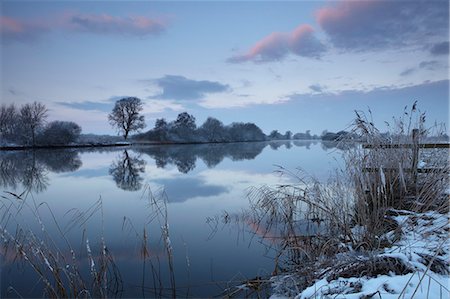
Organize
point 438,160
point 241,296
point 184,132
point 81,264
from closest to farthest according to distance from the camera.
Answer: point 241,296
point 81,264
point 438,160
point 184,132

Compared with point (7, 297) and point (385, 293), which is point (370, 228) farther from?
point (7, 297)

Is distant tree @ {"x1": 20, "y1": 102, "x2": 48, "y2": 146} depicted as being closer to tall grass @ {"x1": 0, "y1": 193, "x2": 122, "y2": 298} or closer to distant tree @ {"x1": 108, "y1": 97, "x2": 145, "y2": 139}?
distant tree @ {"x1": 108, "y1": 97, "x2": 145, "y2": 139}

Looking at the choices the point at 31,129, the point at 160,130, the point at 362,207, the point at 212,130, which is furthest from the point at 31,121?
the point at 362,207

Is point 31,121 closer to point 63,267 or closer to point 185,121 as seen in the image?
point 185,121

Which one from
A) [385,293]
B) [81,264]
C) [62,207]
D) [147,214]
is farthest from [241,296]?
[62,207]

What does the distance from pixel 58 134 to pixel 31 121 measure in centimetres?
460

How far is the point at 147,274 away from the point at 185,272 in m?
0.59

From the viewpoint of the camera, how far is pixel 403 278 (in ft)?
9.38

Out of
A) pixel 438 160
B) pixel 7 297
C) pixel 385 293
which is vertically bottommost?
pixel 7 297

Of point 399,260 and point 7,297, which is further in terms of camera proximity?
point 7,297

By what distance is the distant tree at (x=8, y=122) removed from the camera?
46.0m

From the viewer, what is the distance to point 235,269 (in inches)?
195

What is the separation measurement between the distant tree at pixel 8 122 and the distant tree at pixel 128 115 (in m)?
15.1

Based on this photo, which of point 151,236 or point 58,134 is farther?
point 58,134
